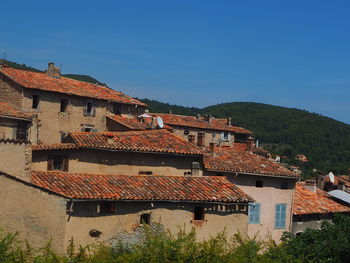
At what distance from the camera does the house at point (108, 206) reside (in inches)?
666

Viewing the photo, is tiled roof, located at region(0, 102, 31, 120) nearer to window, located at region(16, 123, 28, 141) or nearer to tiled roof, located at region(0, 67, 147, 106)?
window, located at region(16, 123, 28, 141)

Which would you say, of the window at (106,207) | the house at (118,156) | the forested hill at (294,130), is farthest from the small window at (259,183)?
the forested hill at (294,130)

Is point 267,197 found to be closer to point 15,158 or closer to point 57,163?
point 57,163

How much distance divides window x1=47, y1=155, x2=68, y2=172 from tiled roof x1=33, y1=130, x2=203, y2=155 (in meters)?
0.65

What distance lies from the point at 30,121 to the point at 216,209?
16521 mm

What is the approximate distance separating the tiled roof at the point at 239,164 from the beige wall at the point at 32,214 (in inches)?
412

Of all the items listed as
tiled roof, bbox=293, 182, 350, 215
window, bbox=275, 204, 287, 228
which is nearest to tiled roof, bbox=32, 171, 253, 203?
window, bbox=275, 204, 287, 228

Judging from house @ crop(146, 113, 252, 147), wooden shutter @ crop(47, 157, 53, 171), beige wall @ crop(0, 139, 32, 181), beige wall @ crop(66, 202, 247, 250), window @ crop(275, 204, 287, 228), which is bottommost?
window @ crop(275, 204, 287, 228)

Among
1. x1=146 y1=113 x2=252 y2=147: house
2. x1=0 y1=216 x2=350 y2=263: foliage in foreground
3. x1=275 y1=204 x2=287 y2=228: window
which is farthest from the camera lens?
x1=146 y1=113 x2=252 y2=147: house

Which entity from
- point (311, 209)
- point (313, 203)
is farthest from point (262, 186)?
point (313, 203)

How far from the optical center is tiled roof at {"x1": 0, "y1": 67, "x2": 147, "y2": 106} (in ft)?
113

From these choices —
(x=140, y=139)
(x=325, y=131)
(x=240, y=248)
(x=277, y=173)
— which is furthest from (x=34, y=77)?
(x=325, y=131)

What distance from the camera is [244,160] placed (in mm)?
28875

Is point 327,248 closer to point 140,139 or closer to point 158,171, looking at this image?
point 158,171
